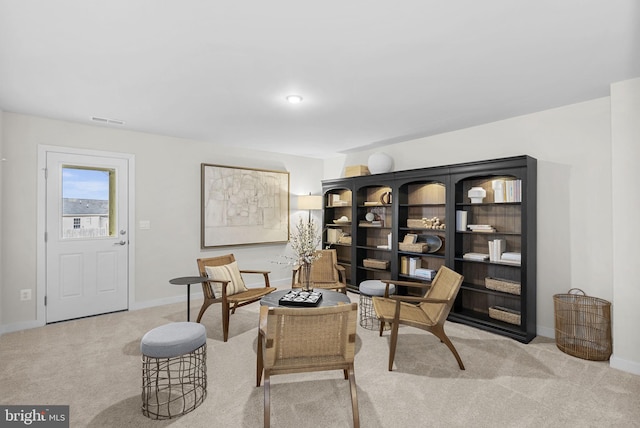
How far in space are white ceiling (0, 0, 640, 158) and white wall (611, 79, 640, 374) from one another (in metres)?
0.27

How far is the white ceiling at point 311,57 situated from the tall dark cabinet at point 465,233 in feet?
2.67

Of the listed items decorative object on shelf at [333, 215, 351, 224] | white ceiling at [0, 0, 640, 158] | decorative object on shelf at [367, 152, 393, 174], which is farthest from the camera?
decorative object on shelf at [333, 215, 351, 224]

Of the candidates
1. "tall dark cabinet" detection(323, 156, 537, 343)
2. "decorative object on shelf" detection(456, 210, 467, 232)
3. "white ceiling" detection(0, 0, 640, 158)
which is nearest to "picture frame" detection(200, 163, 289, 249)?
"tall dark cabinet" detection(323, 156, 537, 343)

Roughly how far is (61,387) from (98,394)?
1.20ft

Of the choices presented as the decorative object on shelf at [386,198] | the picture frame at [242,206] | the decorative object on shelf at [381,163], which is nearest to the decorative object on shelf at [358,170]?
the decorative object on shelf at [381,163]

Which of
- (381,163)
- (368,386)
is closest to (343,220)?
(381,163)

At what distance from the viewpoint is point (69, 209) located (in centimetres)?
402

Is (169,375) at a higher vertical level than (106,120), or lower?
lower

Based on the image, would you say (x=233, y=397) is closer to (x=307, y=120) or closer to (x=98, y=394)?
(x=98, y=394)

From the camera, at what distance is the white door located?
3.91 meters

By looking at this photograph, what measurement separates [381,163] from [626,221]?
2950 millimetres

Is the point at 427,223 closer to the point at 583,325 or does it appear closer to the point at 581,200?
the point at 581,200

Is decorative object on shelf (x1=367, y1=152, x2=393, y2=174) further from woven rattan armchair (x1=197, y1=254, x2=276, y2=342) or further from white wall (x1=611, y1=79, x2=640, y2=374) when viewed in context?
white wall (x1=611, y1=79, x2=640, y2=374)

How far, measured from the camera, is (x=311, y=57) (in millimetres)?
2367
